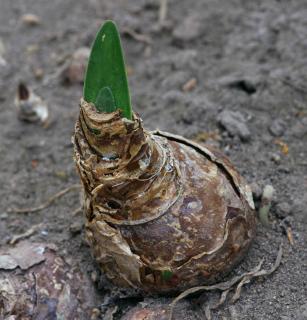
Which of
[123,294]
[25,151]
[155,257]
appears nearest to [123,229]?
[155,257]

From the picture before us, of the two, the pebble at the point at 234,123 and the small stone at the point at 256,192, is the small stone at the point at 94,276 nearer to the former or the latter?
the small stone at the point at 256,192

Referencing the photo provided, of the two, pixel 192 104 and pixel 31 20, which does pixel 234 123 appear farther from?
pixel 31 20

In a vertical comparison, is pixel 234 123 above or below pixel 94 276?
above

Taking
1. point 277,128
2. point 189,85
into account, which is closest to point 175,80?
point 189,85

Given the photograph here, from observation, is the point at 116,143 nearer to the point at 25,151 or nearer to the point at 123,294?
the point at 123,294

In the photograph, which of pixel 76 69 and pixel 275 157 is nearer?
pixel 275 157

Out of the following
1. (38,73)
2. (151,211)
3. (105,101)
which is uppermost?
(105,101)

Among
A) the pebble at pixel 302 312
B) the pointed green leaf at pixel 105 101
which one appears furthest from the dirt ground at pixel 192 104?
the pointed green leaf at pixel 105 101

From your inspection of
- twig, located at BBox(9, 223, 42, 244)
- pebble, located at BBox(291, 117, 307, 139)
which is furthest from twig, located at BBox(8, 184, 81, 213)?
pebble, located at BBox(291, 117, 307, 139)
